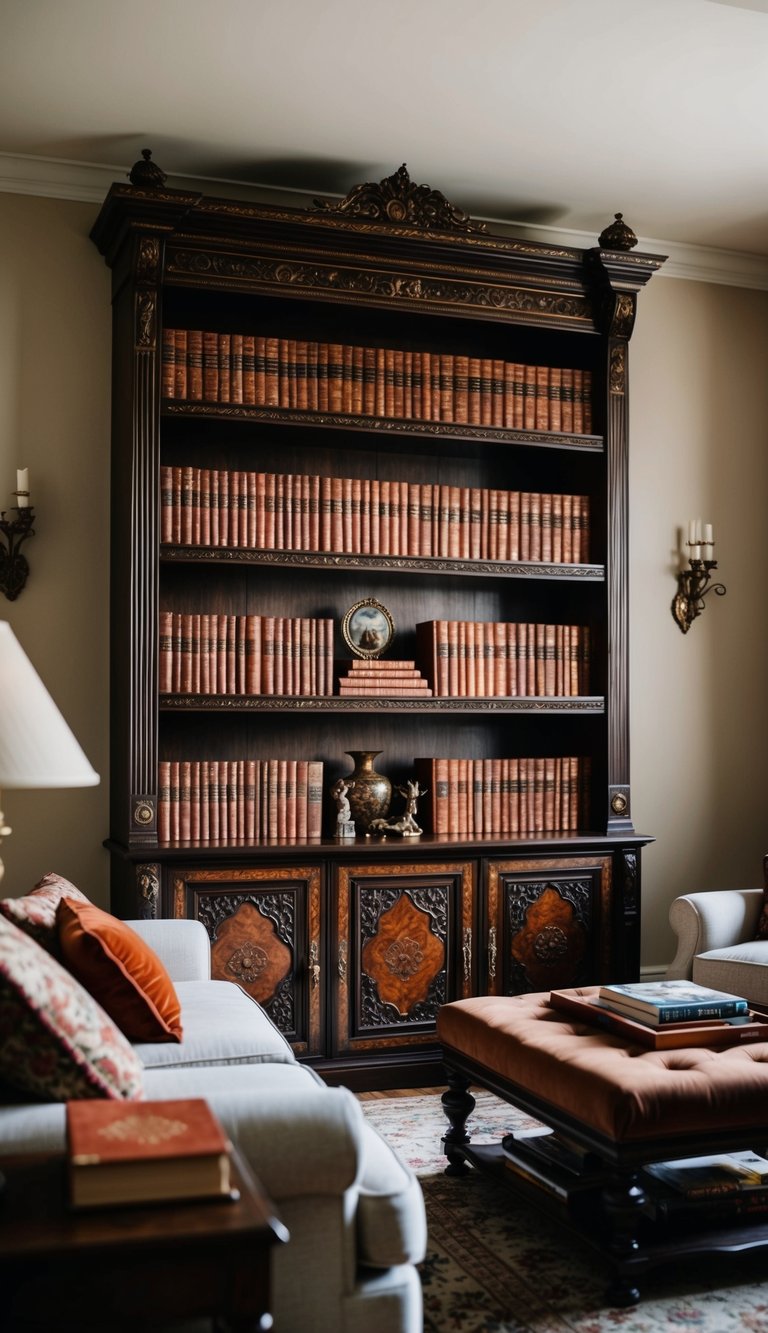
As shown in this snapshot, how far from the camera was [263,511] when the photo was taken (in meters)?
4.13

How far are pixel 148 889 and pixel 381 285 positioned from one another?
2.13 metres

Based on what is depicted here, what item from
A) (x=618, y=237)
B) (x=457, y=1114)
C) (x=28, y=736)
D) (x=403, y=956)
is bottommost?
(x=457, y=1114)

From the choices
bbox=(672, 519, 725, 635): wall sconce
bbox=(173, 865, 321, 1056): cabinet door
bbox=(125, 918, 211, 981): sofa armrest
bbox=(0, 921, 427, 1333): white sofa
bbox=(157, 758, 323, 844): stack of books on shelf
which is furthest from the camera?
bbox=(672, 519, 725, 635): wall sconce

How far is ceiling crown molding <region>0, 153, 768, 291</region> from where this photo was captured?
13.6ft

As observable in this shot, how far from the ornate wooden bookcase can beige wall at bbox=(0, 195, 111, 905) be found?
0.08m

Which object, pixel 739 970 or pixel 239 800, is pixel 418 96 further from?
pixel 739 970

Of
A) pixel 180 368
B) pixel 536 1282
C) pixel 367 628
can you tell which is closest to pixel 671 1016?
pixel 536 1282

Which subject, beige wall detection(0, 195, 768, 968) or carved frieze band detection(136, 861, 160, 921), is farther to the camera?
beige wall detection(0, 195, 768, 968)

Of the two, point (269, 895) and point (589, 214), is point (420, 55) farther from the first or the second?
point (269, 895)

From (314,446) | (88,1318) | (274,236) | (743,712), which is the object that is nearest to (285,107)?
(274,236)

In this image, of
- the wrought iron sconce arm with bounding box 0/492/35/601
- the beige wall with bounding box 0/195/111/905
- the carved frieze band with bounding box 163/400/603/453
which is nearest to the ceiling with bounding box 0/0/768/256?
the beige wall with bounding box 0/195/111/905

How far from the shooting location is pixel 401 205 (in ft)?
13.7

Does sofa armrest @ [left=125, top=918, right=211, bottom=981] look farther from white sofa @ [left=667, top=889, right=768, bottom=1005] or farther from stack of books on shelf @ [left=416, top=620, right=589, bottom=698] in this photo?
white sofa @ [left=667, top=889, right=768, bottom=1005]

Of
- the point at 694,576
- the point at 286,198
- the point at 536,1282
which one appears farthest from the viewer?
the point at 694,576
